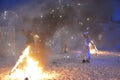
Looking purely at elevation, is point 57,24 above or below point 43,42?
above

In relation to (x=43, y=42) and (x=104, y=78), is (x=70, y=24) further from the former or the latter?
(x=104, y=78)

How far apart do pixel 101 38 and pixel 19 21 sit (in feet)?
74.2

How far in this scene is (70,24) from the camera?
49406 millimetres

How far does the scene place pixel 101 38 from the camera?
163 ft

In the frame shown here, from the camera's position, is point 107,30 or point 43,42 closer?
point 43,42

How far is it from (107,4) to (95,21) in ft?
12.8

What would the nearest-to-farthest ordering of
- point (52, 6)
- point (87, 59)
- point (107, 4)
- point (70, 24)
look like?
1. point (87, 59)
2. point (52, 6)
3. point (70, 24)
4. point (107, 4)

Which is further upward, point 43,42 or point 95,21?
point 95,21

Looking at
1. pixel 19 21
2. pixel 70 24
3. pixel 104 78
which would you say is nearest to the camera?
pixel 104 78

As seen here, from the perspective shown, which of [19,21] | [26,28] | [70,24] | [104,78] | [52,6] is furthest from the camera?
[70,24]

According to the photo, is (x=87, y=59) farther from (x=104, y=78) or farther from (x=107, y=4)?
(x=107, y=4)

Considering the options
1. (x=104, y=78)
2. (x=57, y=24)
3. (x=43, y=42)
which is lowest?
(x=104, y=78)

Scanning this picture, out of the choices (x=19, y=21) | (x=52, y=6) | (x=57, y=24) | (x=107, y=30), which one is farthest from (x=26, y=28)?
(x=107, y=30)

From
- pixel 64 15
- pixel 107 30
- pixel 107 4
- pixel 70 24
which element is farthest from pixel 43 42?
pixel 107 4
